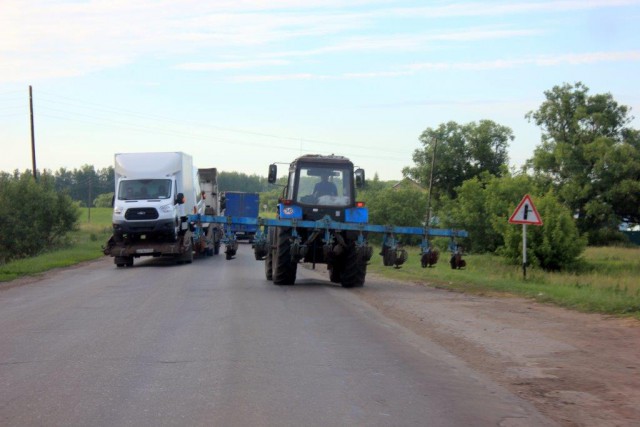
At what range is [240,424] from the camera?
246 inches

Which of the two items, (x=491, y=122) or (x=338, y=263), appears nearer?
(x=338, y=263)

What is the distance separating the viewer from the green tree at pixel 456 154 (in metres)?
77.0

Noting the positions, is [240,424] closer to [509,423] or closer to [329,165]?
[509,423]

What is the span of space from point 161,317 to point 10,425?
6.73 metres

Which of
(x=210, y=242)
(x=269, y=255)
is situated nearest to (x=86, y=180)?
(x=210, y=242)

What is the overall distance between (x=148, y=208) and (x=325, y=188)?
384 inches

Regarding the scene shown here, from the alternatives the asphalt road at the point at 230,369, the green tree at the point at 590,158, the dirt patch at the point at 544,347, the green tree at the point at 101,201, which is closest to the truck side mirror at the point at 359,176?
the dirt patch at the point at 544,347

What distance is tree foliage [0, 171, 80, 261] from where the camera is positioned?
42500 mm

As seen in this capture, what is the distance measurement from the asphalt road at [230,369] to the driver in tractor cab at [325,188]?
496 centimetres

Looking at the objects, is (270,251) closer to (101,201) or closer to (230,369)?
(230,369)

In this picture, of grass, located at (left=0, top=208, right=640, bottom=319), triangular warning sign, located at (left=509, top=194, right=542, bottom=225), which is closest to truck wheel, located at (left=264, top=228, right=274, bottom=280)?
grass, located at (left=0, top=208, right=640, bottom=319)

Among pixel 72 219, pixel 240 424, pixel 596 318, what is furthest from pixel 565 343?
pixel 72 219

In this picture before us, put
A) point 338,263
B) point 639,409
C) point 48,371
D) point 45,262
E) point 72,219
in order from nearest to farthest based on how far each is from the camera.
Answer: point 639,409
point 48,371
point 338,263
point 45,262
point 72,219

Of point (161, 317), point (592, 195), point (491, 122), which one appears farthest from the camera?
point (491, 122)
